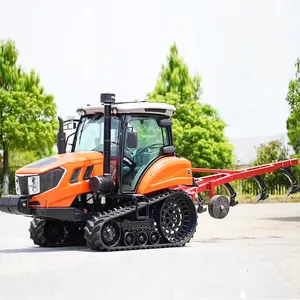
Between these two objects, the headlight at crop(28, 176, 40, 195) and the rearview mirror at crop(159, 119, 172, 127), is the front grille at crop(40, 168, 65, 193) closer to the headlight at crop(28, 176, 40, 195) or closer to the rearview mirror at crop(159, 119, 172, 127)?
the headlight at crop(28, 176, 40, 195)

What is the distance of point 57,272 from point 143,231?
3996 mm

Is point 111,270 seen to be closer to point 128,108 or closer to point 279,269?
point 279,269

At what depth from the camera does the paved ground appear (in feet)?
34.2

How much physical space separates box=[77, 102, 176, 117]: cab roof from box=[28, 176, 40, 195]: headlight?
1.87 m

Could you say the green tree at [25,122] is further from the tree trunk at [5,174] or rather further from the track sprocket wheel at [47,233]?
the track sprocket wheel at [47,233]

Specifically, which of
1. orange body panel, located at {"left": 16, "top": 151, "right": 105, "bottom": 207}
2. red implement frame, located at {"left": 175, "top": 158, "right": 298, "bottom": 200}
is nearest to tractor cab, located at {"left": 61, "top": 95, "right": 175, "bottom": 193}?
orange body panel, located at {"left": 16, "top": 151, "right": 105, "bottom": 207}

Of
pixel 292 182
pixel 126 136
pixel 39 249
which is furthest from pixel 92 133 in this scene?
pixel 292 182

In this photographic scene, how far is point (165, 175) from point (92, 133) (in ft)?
5.11

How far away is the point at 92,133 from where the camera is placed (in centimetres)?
1698

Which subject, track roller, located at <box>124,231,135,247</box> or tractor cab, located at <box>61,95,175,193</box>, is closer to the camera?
track roller, located at <box>124,231,135,247</box>

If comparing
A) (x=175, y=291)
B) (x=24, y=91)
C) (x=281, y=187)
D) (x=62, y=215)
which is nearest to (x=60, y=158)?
(x=62, y=215)

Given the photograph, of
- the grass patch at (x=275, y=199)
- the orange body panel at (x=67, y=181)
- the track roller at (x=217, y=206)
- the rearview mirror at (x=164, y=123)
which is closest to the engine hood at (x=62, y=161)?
the orange body panel at (x=67, y=181)

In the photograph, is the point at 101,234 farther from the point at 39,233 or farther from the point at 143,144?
the point at 143,144

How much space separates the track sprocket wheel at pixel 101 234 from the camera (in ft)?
51.3
